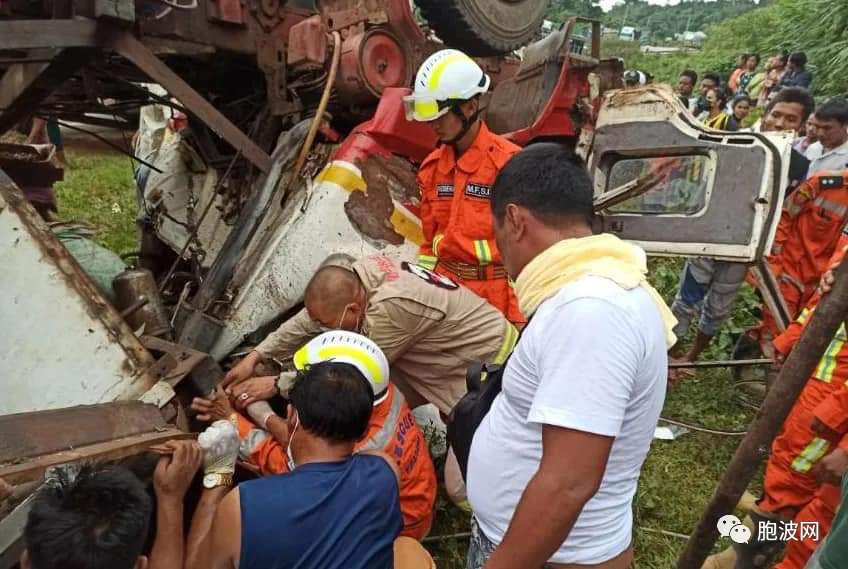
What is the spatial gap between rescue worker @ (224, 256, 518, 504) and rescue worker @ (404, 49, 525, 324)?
0.36 metres

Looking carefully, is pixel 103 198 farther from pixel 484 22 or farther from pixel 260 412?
pixel 260 412

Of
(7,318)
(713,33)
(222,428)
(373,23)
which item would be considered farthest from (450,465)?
Result: (713,33)

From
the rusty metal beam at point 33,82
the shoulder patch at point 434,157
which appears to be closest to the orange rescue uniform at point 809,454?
the shoulder patch at point 434,157

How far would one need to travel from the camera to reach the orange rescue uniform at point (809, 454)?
7.52ft

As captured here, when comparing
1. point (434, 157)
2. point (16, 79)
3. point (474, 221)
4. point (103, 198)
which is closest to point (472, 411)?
point (474, 221)

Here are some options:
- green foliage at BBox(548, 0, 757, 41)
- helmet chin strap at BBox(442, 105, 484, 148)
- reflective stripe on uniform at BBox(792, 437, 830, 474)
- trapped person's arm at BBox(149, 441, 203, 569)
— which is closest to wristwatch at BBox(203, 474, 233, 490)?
trapped person's arm at BBox(149, 441, 203, 569)

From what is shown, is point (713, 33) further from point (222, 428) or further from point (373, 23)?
point (222, 428)

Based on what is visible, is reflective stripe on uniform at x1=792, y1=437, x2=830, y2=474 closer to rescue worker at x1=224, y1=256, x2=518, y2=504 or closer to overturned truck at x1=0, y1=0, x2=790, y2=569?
overturned truck at x1=0, y1=0, x2=790, y2=569

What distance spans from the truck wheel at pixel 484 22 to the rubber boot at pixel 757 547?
2.98m

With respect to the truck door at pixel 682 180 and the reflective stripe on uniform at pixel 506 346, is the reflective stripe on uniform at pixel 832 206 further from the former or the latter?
the reflective stripe on uniform at pixel 506 346

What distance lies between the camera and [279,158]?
358 cm

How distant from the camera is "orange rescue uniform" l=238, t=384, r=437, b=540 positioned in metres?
2.23

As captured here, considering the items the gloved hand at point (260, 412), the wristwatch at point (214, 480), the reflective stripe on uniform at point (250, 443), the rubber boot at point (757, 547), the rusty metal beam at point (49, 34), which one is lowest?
the rubber boot at point (757, 547)

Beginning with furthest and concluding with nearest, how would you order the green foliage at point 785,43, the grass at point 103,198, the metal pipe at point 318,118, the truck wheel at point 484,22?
the green foliage at point 785,43 < the grass at point 103,198 < the truck wheel at point 484,22 < the metal pipe at point 318,118
